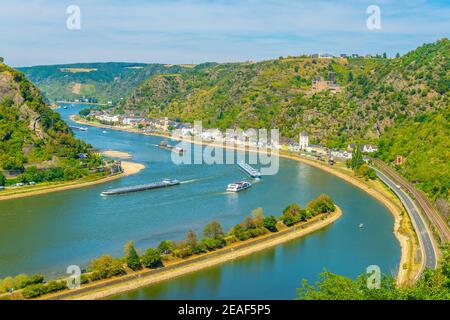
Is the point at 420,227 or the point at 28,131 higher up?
the point at 28,131

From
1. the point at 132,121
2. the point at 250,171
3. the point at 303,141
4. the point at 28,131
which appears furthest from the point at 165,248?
the point at 132,121

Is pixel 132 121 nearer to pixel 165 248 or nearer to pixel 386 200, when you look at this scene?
pixel 386 200

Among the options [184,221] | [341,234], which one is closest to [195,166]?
[184,221]

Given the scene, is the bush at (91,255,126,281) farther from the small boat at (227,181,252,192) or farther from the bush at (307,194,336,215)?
the small boat at (227,181,252,192)

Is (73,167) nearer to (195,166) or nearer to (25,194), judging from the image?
(25,194)

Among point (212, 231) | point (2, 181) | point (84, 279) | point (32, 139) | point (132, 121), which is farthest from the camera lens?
point (132, 121)

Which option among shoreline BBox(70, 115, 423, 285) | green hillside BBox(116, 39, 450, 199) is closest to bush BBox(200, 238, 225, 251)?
shoreline BBox(70, 115, 423, 285)

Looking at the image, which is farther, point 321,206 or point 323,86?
point 323,86

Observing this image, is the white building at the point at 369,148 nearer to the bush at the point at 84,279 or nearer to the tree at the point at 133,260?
the tree at the point at 133,260
